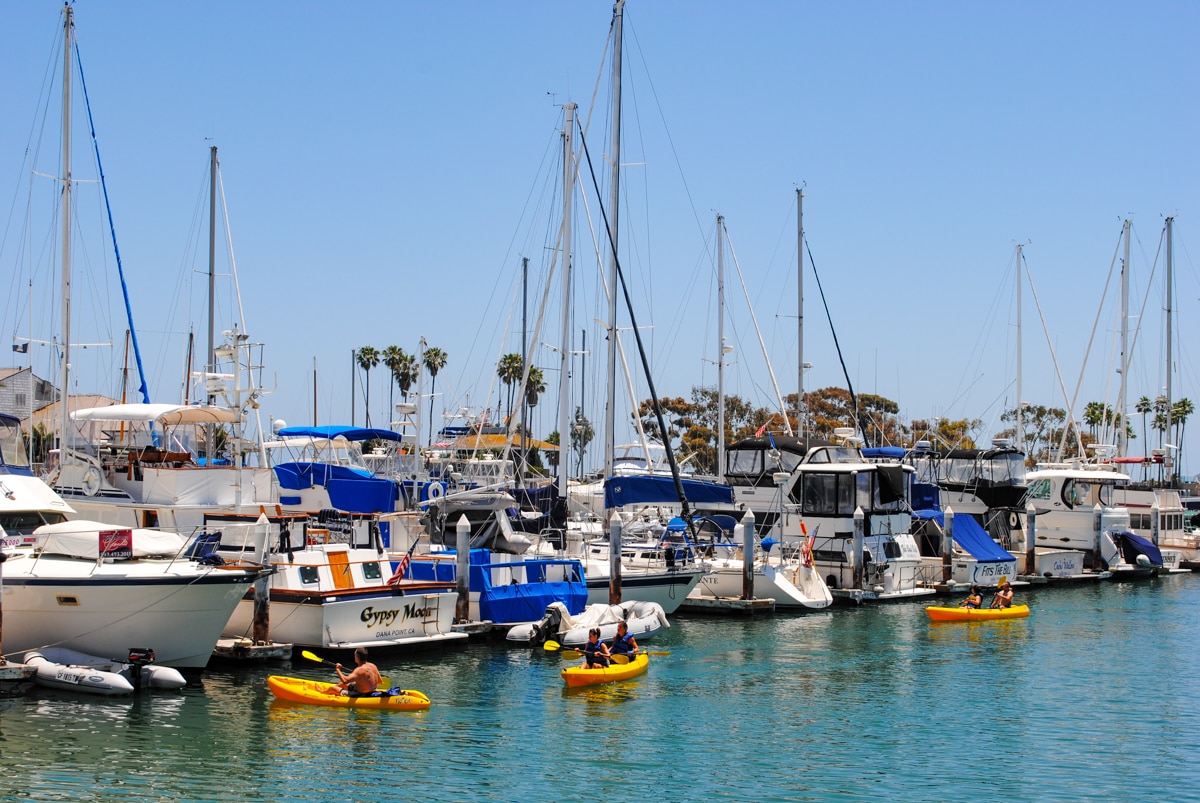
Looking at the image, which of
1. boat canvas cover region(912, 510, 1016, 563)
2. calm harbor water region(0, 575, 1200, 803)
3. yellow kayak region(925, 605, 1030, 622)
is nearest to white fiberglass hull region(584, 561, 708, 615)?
calm harbor water region(0, 575, 1200, 803)

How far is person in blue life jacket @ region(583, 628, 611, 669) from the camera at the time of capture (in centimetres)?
2730

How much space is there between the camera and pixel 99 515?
37.5m

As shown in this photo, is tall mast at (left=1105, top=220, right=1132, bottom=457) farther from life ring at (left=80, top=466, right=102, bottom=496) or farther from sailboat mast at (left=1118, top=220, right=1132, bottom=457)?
life ring at (left=80, top=466, right=102, bottom=496)

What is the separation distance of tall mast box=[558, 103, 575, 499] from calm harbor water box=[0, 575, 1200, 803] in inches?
359

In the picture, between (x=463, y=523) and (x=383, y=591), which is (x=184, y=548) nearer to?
(x=383, y=591)

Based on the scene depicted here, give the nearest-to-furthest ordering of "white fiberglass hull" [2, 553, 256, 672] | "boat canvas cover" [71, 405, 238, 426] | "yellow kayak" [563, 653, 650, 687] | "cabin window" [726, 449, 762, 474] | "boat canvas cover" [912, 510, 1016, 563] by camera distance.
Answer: "white fiberglass hull" [2, 553, 256, 672]
"yellow kayak" [563, 653, 650, 687]
"boat canvas cover" [71, 405, 238, 426]
"boat canvas cover" [912, 510, 1016, 563]
"cabin window" [726, 449, 762, 474]

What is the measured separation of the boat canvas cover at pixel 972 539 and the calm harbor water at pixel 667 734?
49.7 feet

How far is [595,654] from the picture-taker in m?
27.4

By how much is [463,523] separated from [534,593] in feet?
11.2

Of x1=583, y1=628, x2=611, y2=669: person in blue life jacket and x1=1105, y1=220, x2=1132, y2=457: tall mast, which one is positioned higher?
x1=1105, y1=220, x2=1132, y2=457: tall mast

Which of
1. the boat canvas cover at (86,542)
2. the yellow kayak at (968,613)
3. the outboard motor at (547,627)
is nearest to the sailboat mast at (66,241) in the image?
the boat canvas cover at (86,542)

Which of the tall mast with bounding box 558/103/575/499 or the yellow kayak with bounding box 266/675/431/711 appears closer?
the yellow kayak with bounding box 266/675/431/711

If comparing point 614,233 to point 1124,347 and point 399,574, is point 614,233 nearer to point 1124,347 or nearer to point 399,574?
point 399,574

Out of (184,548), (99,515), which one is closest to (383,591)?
(184,548)
